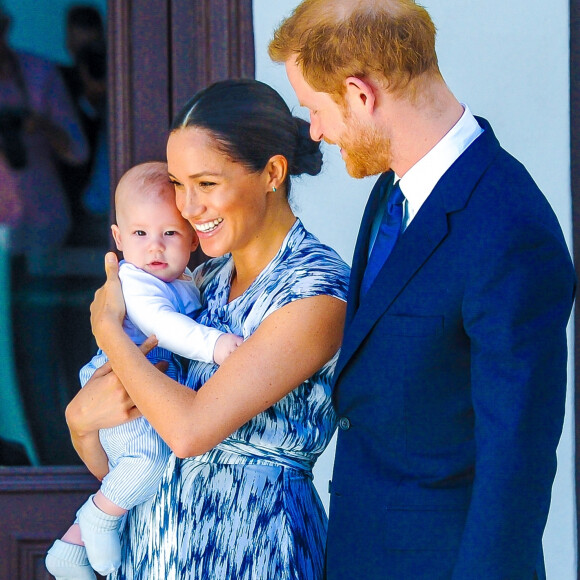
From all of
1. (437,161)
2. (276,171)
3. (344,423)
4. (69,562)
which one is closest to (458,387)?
(344,423)

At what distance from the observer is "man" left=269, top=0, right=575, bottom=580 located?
1.53m

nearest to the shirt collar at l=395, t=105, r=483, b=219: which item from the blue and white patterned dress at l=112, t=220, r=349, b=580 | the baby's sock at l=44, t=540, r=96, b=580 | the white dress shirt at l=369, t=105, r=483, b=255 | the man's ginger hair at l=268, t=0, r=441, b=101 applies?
the white dress shirt at l=369, t=105, r=483, b=255

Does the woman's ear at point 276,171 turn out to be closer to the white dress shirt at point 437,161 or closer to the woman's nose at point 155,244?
the woman's nose at point 155,244

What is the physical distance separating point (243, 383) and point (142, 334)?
0.49 meters

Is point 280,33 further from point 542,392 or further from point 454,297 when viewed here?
point 542,392

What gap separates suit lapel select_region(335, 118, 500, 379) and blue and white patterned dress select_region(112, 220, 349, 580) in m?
0.27

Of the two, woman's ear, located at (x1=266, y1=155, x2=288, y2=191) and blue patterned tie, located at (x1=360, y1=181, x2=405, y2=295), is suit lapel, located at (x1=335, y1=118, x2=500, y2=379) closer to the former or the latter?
blue patterned tie, located at (x1=360, y1=181, x2=405, y2=295)

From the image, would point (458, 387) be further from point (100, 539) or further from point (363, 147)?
point (100, 539)

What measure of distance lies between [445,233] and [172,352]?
3.00 feet

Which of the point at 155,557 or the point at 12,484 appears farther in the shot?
the point at 12,484

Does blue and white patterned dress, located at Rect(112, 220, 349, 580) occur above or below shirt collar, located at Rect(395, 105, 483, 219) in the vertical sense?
below

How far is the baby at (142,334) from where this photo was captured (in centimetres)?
215

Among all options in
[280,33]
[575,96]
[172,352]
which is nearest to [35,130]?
[172,352]

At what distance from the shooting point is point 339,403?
1853 mm
